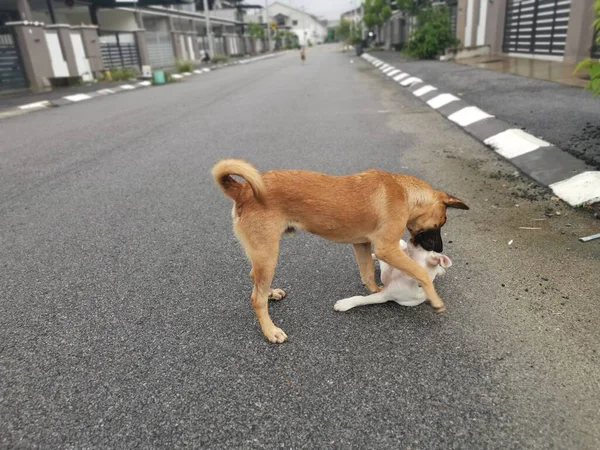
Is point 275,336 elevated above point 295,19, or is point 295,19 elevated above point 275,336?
point 295,19

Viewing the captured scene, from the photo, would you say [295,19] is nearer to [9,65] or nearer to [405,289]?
[9,65]

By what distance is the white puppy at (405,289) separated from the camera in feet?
8.70

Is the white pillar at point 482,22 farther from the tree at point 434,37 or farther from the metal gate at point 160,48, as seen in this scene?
the metal gate at point 160,48

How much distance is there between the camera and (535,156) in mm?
5207

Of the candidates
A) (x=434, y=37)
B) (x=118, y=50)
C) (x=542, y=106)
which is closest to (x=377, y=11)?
(x=434, y=37)

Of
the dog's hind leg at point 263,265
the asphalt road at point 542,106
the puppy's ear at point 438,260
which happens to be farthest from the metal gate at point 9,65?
the puppy's ear at point 438,260

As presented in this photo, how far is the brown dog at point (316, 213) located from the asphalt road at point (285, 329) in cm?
33

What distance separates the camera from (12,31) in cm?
1716

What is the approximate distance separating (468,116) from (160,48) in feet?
114

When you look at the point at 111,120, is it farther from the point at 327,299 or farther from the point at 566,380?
the point at 566,380

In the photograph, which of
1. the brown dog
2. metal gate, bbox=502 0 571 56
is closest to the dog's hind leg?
the brown dog

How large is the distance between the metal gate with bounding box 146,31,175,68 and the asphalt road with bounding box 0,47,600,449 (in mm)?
34154

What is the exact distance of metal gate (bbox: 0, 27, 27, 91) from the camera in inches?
674

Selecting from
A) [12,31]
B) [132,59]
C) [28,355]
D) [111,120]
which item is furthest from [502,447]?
[132,59]
